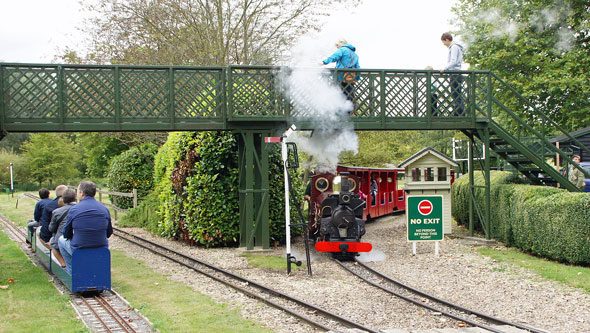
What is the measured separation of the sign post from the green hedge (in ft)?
11.9

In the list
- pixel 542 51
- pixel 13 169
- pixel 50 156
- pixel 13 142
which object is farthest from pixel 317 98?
pixel 13 142

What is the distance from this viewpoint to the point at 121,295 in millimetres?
8828

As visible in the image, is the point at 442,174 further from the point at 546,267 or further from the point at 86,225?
the point at 86,225

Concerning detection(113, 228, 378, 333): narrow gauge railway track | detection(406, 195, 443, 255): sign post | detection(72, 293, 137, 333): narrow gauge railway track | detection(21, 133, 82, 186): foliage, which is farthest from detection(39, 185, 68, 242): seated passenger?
detection(21, 133, 82, 186): foliage

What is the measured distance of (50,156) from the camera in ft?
169

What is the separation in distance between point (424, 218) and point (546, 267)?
276cm

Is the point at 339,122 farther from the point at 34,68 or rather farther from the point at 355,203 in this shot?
the point at 34,68

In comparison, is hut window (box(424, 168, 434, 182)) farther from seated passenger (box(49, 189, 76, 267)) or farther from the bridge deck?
seated passenger (box(49, 189, 76, 267))

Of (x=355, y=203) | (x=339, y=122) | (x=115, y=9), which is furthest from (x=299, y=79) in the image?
(x=115, y=9)

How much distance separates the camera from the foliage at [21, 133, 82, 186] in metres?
50.9

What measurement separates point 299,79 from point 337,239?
3.73 meters

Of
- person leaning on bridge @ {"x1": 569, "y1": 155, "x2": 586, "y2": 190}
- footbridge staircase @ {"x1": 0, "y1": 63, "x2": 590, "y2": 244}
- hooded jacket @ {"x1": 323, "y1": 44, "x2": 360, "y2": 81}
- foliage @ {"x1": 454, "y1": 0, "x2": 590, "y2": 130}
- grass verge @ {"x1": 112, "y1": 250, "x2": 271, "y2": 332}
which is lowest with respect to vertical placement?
grass verge @ {"x1": 112, "y1": 250, "x2": 271, "y2": 332}

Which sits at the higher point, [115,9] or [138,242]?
[115,9]

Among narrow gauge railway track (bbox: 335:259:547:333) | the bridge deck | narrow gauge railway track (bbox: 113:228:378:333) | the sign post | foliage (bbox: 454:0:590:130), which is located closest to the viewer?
narrow gauge railway track (bbox: 335:259:547:333)
